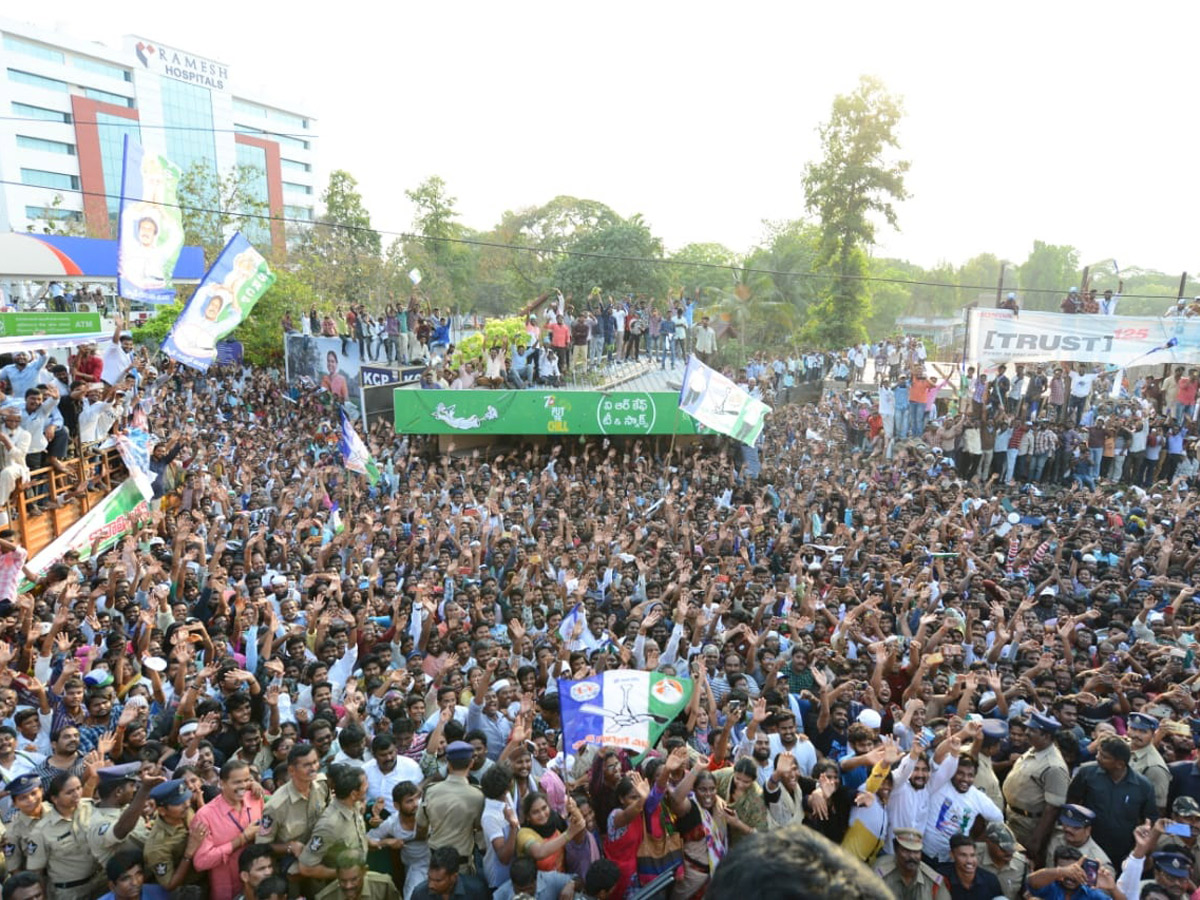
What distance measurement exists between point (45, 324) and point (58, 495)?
387 cm

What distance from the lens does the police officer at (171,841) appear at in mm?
4148

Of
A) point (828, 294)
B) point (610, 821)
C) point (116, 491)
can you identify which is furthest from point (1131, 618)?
point (828, 294)

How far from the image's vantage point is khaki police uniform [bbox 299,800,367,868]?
425 cm

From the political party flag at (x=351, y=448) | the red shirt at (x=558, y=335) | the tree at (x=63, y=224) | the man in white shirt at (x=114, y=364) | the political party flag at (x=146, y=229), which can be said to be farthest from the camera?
the tree at (x=63, y=224)

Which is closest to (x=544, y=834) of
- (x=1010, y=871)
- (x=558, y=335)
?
A: (x=1010, y=871)

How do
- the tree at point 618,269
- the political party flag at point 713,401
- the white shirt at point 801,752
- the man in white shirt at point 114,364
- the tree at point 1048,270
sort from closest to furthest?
the white shirt at point 801,752, the man in white shirt at point 114,364, the political party flag at point 713,401, the tree at point 618,269, the tree at point 1048,270

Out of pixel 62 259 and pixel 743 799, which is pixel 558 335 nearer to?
pixel 62 259

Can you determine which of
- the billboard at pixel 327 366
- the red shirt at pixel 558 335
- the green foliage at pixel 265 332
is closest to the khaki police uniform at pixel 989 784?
the red shirt at pixel 558 335

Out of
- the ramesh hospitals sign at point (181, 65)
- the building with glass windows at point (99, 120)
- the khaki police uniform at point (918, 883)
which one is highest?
the ramesh hospitals sign at point (181, 65)

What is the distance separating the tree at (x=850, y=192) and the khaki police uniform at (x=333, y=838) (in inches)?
1022

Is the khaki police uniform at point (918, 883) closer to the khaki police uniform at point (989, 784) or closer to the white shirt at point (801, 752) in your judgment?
the khaki police uniform at point (989, 784)

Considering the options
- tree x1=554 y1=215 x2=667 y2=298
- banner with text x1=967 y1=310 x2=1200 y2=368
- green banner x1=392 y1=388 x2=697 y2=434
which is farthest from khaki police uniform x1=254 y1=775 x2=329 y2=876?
tree x1=554 y1=215 x2=667 y2=298

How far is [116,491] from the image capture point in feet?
36.7

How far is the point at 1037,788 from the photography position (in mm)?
5062
